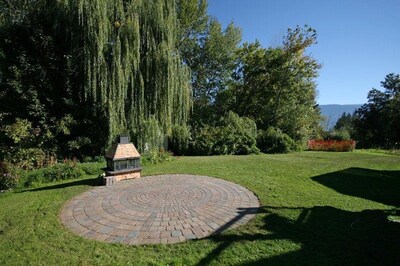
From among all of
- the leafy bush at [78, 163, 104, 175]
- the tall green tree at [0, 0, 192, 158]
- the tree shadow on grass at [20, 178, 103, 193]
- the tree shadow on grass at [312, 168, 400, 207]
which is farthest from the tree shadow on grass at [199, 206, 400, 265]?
the tall green tree at [0, 0, 192, 158]

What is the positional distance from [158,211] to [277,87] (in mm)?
16407

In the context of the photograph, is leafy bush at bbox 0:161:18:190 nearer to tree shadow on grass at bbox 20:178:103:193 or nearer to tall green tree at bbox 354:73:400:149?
tree shadow on grass at bbox 20:178:103:193

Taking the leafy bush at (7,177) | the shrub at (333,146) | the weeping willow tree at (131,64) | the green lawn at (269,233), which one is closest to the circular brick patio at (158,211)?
the green lawn at (269,233)

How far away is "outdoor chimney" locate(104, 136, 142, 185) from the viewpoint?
22.5 feet

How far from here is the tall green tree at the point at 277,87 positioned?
1775 cm

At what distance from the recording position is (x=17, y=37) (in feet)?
32.5

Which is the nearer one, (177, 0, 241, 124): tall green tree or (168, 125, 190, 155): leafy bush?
(168, 125, 190, 155): leafy bush

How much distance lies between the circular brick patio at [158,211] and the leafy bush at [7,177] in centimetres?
264

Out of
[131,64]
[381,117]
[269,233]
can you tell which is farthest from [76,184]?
[381,117]

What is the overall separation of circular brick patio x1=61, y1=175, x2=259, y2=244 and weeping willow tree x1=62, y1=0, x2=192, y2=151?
3.90m

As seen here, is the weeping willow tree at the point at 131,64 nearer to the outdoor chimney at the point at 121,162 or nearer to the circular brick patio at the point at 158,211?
the outdoor chimney at the point at 121,162

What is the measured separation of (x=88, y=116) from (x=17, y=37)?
4.24 meters

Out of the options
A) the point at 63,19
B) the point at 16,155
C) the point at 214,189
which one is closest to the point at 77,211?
the point at 214,189

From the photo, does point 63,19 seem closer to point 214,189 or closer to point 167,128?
point 167,128
